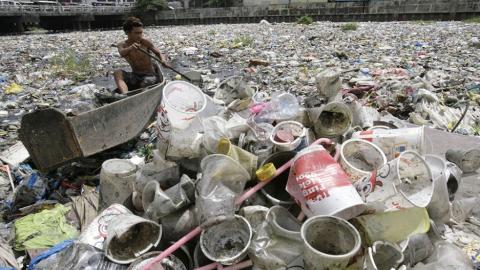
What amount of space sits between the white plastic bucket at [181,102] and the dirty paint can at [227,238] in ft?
2.72

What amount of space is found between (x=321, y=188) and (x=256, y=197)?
0.48 metres

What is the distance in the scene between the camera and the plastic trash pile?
1.64 m

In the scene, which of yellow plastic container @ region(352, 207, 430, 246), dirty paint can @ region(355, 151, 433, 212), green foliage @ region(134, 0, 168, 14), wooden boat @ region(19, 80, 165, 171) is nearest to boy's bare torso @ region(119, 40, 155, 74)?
wooden boat @ region(19, 80, 165, 171)

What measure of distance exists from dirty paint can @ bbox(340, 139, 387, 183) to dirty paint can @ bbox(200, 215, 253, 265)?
0.70 metres

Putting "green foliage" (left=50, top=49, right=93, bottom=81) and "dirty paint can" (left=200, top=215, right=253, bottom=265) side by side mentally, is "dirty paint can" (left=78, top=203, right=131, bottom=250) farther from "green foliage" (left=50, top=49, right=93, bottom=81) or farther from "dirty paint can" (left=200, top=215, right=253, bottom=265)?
"green foliage" (left=50, top=49, right=93, bottom=81)

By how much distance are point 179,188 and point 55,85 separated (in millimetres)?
5920

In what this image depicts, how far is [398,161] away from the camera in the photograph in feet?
5.72

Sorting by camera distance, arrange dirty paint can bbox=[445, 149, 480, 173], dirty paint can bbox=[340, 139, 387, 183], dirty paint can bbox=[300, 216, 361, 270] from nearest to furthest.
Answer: dirty paint can bbox=[300, 216, 361, 270]
dirty paint can bbox=[340, 139, 387, 183]
dirty paint can bbox=[445, 149, 480, 173]

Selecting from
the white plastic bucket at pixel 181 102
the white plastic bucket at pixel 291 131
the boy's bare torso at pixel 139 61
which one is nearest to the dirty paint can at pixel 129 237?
the white plastic bucket at pixel 181 102

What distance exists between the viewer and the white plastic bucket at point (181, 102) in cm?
231

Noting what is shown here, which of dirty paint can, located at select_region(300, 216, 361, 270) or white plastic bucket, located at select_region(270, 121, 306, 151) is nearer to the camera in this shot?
dirty paint can, located at select_region(300, 216, 361, 270)

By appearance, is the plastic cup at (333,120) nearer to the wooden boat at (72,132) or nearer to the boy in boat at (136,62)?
the wooden boat at (72,132)

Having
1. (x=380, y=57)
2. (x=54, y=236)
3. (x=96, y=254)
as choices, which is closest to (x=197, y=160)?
(x=96, y=254)

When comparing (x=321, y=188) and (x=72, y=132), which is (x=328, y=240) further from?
(x=72, y=132)
